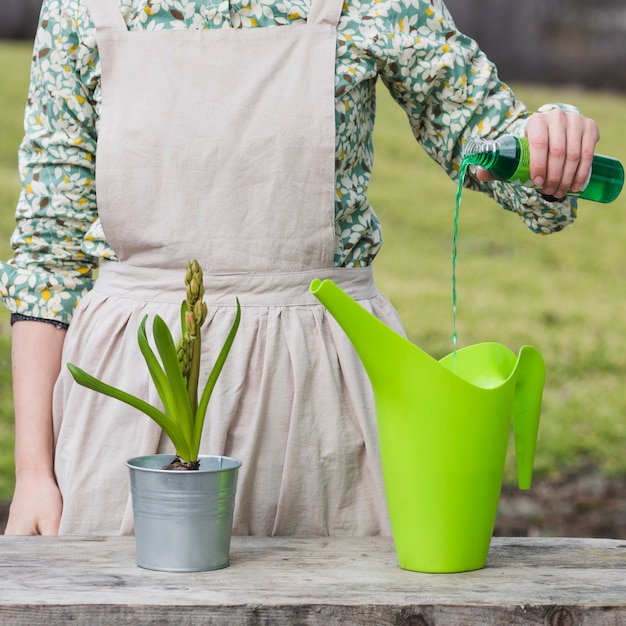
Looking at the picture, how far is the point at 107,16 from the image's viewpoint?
4.87 ft

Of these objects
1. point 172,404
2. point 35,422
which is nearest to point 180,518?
point 172,404

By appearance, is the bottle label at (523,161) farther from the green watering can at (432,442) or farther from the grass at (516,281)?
the grass at (516,281)

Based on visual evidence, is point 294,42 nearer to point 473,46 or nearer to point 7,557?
point 473,46

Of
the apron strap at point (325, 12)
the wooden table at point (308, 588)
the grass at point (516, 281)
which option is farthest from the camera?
the grass at point (516, 281)

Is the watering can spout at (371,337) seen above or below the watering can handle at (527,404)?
above

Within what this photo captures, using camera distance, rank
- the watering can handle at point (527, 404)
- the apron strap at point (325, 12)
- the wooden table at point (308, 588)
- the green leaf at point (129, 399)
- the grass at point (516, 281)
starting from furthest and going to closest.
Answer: the grass at point (516, 281), the apron strap at point (325, 12), the watering can handle at point (527, 404), the green leaf at point (129, 399), the wooden table at point (308, 588)

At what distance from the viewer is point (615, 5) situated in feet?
32.0

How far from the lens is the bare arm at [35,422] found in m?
1.55

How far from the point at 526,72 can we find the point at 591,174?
9350mm

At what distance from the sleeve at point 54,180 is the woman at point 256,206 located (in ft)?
0.11

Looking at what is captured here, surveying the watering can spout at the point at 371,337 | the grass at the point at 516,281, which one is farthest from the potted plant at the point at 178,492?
the grass at the point at 516,281

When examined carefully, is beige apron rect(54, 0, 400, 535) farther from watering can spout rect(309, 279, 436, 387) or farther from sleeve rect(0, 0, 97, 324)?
watering can spout rect(309, 279, 436, 387)

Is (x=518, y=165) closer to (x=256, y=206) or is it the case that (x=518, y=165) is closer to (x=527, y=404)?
(x=527, y=404)

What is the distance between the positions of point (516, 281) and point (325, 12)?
5.85 metres
